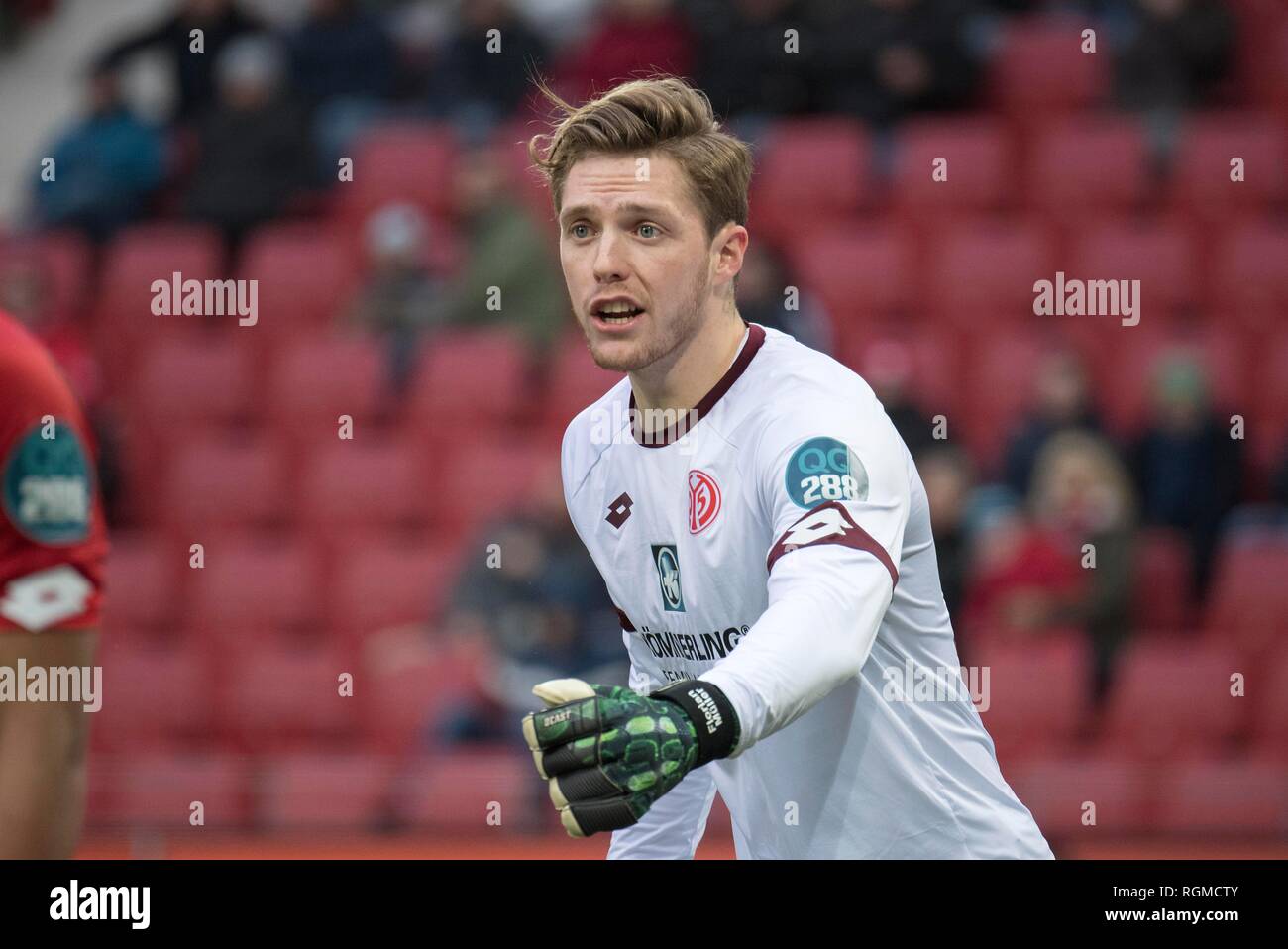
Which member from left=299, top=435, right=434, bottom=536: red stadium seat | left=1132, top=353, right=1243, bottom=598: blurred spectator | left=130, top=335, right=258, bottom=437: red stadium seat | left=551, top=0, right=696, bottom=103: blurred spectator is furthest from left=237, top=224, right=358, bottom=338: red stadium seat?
left=1132, top=353, right=1243, bottom=598: blurred spectator

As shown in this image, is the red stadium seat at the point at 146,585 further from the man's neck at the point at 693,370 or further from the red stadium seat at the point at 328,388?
the man's neck at the point at 693,370

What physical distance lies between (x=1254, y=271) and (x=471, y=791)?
4.99m

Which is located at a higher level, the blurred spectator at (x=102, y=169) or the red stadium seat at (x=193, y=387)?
the blurred spectator at (x=102, y=169)

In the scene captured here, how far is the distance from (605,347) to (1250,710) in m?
5.39

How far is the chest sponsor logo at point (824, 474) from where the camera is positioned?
2617mm

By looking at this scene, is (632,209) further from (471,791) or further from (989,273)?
(989,273)

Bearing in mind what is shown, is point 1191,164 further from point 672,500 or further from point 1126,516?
point 672,500

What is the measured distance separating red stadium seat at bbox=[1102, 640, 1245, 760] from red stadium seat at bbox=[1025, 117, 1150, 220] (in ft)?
9.56

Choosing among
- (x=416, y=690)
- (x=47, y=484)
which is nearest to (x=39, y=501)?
(x=47, y=484)

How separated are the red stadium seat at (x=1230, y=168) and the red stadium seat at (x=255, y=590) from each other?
5220mm

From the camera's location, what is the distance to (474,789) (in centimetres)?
712

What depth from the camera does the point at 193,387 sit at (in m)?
9.45

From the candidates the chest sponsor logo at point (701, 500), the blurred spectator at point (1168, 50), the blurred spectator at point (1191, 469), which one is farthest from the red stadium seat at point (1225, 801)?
the blurred spectator at point (1168, 50)

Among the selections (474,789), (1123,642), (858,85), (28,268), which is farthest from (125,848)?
(858,85)
